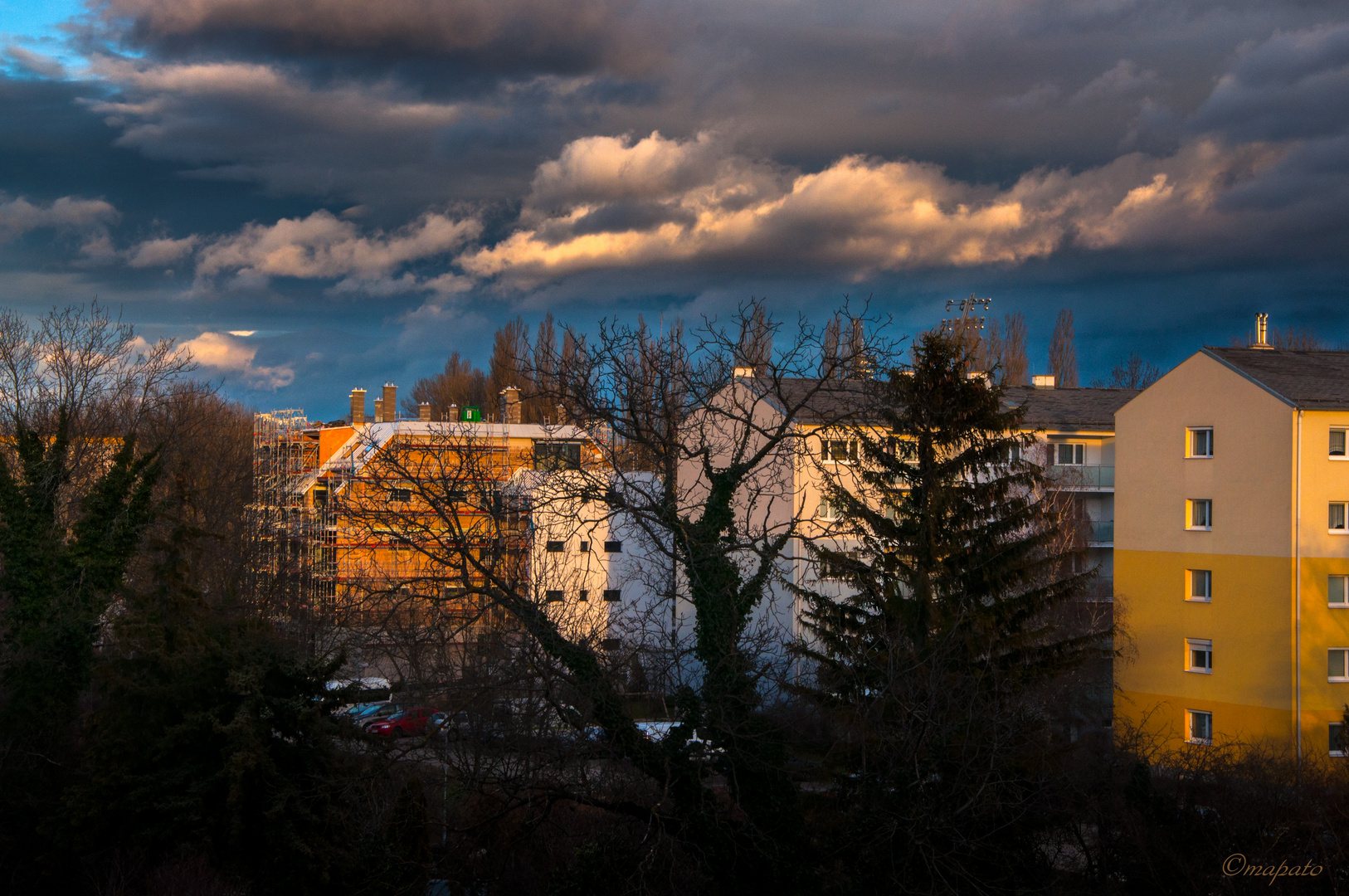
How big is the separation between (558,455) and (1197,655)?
23777 mm

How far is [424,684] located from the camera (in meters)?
12.0

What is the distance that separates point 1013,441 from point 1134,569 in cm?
1519

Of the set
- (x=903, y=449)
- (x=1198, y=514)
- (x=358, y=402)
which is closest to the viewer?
(x=903, y=449)

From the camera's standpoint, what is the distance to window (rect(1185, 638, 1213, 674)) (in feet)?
93.9

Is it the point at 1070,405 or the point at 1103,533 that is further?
the point at 1070,405

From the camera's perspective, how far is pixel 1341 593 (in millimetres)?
27234

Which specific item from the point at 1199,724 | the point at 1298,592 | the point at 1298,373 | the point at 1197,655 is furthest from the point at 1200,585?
the point at 1298,373

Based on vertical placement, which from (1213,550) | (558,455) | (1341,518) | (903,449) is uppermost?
(903,449)

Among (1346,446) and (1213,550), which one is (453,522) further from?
(1346,446)

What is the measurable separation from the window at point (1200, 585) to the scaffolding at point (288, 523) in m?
23.9

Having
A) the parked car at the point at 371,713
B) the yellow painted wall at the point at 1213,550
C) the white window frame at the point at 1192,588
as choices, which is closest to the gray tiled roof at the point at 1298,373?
the yellow painted wall at the point at 1213,550

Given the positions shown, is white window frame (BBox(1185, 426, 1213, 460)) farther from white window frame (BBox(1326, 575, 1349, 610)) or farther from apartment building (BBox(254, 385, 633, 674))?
apartment building (BBox(254, 385, 633, 674))

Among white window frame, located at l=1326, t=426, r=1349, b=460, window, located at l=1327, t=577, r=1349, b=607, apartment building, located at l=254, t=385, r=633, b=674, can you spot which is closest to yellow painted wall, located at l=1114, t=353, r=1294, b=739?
white window frame, located at l=1326, t=426, r=1349, b=460

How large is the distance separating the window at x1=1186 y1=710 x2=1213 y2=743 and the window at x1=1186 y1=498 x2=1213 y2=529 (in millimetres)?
5322
